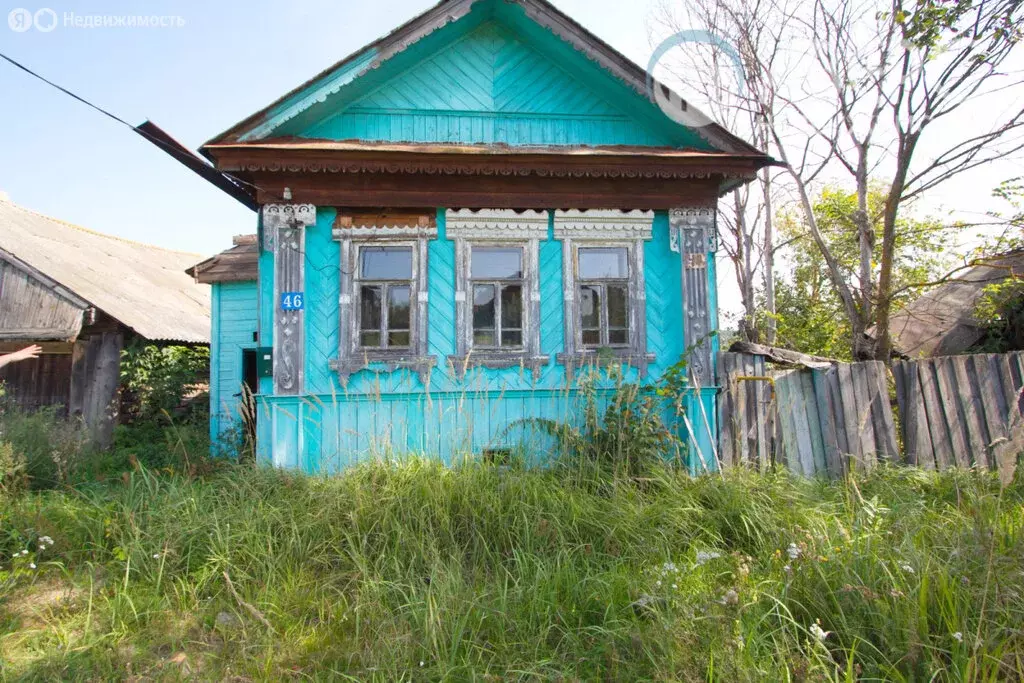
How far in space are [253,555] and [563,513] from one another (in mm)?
2041

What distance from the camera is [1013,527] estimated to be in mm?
3475

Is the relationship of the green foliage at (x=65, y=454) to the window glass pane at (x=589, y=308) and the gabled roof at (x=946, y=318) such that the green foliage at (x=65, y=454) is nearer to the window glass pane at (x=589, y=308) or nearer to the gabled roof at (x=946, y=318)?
the window glass pane at (x=589, y=308)

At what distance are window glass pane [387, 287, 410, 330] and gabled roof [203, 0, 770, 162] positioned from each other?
209 cm

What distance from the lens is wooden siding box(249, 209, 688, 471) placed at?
592 cm

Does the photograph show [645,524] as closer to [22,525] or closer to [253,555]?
[253,555]

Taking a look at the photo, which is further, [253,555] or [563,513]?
[563,513]

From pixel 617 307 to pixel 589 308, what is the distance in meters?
0.32

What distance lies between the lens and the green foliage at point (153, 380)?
31.0ft

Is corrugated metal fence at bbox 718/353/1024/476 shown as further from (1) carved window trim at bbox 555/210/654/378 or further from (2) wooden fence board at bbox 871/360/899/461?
(1) carved window trim at bbox 555/210/654/378

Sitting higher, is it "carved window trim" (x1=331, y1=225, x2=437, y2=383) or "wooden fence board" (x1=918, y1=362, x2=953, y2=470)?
"carved window trim" (x1=331, y1=225, x2=437, y2=383)

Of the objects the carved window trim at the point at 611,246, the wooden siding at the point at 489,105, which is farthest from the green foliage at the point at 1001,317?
the wooden siding at the point at 489,105

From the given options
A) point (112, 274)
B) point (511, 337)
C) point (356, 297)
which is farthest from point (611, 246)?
point (112, 274)

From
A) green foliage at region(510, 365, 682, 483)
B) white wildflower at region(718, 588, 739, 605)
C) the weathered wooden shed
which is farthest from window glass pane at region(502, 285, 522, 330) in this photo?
the weathered wooden shed

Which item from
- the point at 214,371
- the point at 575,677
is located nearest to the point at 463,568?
the point at 575,677
